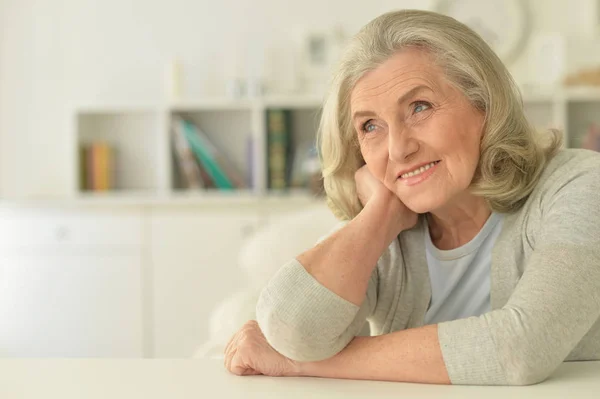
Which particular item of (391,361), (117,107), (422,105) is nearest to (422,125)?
(422,105)

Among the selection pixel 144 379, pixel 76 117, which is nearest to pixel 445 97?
pixel 144 379

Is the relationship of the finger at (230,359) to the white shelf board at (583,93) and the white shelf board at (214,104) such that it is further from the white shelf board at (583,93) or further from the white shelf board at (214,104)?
the white shelf board at (583,93)

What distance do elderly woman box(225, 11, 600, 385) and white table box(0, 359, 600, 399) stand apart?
29 mm

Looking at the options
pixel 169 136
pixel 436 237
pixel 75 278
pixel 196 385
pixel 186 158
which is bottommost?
pixel 75 278

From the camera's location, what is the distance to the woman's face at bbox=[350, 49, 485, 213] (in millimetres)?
1143

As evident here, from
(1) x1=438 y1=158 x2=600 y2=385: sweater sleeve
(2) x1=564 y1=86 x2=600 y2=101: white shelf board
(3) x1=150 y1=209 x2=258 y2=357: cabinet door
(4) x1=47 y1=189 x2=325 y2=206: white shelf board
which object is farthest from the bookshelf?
(1) x1=438 y1=158 x2=600 y2=385: sweater sleeve

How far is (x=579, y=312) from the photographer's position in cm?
94

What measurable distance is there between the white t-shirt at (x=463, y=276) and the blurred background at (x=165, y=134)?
6.99 feet

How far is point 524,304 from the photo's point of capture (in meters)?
0.93

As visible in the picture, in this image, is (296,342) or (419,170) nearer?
(296,342)

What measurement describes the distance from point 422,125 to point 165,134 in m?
2.84

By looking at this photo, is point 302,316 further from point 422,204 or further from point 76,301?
point 76,301

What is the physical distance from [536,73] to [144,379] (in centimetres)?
337

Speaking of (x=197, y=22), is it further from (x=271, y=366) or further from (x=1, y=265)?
(x=271, y=366)
